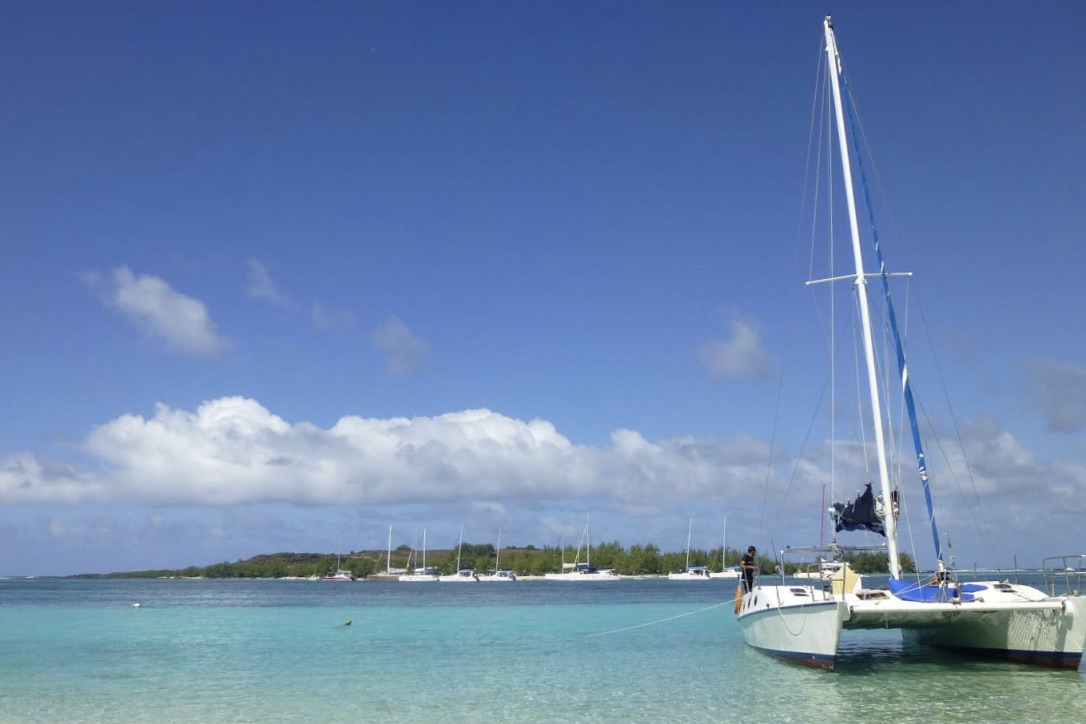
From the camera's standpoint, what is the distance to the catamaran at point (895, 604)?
18.2 metres

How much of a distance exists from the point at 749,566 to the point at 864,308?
8057 millimetres

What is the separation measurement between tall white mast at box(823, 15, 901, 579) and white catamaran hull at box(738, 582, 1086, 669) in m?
1.86

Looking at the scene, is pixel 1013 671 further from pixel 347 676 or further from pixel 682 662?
pixel 347 676

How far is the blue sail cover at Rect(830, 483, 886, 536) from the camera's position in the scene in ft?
71.0

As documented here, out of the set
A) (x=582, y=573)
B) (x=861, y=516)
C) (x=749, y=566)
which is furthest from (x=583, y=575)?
(x=861, y=516)

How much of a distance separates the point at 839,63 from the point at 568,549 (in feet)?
549

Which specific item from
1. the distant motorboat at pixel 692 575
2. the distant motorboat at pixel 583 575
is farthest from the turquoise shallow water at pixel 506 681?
the distant motorboat at pixel 692 575

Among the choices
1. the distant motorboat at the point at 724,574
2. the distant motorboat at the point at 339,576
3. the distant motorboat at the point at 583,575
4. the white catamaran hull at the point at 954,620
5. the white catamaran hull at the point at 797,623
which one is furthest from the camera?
the distant motorboat at the point at 339,576

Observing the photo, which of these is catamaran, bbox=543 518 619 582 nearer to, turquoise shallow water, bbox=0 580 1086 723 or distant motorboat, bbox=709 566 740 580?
distant motorboat, bbox=709 566 740 580

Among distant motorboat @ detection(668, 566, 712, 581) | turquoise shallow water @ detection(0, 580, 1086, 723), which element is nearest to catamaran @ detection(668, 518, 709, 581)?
distant motorboat @ detection(668, 566, 712, 581)

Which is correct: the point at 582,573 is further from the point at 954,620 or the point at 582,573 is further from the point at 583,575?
→ the point at 954,620

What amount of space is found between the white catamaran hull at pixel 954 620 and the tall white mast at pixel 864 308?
Answer: 1864mm

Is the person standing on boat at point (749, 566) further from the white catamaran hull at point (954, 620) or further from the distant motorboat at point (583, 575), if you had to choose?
the distant motorboat at point (583, 575)

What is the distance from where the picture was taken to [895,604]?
59.6 ft
